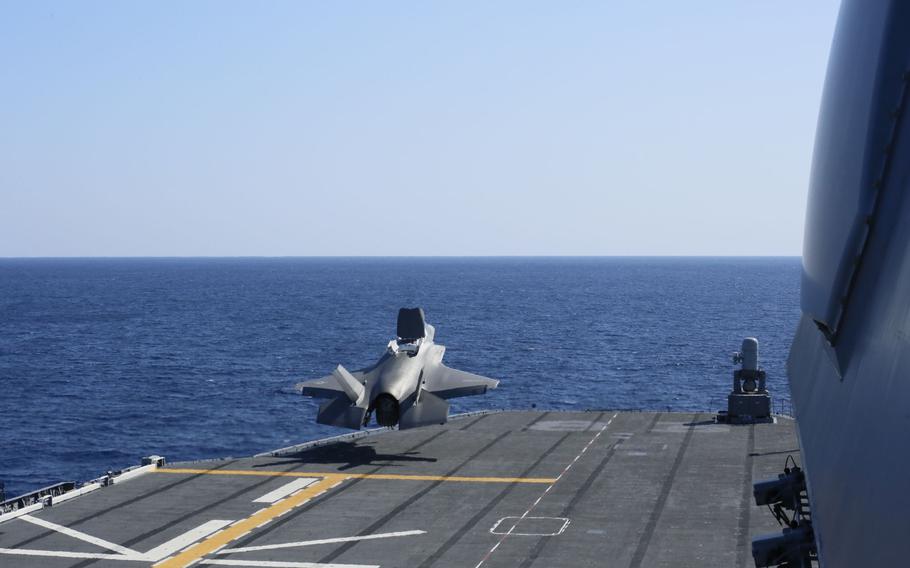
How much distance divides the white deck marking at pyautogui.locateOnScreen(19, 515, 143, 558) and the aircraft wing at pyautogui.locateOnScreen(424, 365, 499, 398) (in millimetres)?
18892

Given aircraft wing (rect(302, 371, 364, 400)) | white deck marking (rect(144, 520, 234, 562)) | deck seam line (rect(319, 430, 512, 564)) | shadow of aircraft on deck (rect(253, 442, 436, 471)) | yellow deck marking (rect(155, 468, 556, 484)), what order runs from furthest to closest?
aircraft wing (rect(302, 371, 364, 400)) < shadow of aircraft on deck (rect(253, 442, 436, 471)) < yellow deck marking (rect(155, 468, 556, 484)) < white deck marking (rect(144, 520, 234, 562)) < deck seam line (rect(319, 430, 512, 564))

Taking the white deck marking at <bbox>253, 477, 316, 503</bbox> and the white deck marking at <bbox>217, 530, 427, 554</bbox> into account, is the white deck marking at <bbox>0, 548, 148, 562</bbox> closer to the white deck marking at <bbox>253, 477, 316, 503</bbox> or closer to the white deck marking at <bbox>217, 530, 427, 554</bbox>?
the white deck marking at <bbox>217, 530, 427, 554</bbox>

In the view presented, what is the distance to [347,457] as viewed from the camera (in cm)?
4556

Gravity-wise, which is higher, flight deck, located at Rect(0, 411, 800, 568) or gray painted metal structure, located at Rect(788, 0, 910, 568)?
gray painted metal structure, located at Rect(788, 0, 910, 568)

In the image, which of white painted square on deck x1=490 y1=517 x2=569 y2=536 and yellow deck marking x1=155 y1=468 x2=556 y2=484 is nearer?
white painted square on deck x1=490 y1=517 x2=569 y2=536

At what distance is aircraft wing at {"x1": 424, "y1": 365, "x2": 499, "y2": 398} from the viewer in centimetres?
4847

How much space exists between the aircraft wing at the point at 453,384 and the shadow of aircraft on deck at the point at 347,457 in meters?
3.69

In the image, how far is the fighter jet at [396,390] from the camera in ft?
144

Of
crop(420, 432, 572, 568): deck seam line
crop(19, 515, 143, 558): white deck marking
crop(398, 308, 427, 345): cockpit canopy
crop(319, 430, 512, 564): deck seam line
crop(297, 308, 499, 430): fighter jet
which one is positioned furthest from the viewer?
crop(398, 308, 427, 345): cockpit canopy

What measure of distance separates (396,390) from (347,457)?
13.6 feet

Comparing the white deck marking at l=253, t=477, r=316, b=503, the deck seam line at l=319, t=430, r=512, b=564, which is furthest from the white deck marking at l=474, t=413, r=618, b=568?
the white deck marking at l=253, t=477, r=316, b=503

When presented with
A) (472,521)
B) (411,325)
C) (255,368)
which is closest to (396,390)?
(411,325)

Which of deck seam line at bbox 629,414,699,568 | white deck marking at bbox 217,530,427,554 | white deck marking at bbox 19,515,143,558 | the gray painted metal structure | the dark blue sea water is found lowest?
the dark blue sea water

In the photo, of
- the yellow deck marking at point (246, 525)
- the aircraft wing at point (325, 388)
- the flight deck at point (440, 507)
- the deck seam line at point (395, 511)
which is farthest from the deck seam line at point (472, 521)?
the aircraft wing at point (325, 388)
